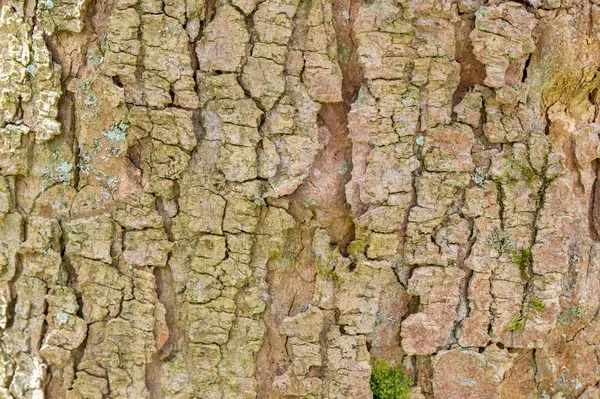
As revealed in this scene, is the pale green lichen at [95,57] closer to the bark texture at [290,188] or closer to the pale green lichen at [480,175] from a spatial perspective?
the bark texture at [290,188]

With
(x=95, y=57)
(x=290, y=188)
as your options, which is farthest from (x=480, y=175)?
(x=95, y=57)

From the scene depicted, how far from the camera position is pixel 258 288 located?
1.94 metres

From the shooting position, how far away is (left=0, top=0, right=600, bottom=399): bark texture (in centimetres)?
184

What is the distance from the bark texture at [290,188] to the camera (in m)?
1.84

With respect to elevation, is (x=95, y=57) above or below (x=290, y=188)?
above

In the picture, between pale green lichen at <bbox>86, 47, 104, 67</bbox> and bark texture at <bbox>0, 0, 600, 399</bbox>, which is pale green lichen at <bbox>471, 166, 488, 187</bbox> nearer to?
bark texture at <bbox>0, 0, 600, 399</bbox>

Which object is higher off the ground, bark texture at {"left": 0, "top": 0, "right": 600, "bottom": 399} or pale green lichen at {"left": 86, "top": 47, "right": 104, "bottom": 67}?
pale green lichen at {"left": 86, "top": 47, "right": 104, "bottom": 67}

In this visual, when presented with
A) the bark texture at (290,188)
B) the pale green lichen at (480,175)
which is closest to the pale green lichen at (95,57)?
the bark texture at (290,188)

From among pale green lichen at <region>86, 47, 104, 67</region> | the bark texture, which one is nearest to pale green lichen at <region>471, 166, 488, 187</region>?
the bark texture

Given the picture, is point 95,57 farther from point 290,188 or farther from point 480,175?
point 480,175

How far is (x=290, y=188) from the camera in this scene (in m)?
1.86

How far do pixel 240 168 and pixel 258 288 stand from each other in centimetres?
43

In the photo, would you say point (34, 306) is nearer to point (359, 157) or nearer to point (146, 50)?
point (146, 50)

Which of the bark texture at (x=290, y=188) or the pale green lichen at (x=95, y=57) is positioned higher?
the pale green lichen at (x=95, y=57)
